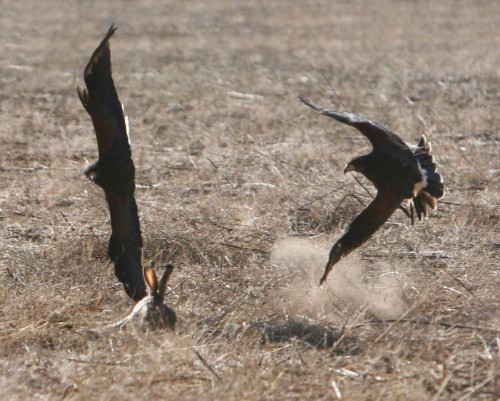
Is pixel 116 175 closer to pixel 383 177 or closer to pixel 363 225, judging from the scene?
pixel 363 225

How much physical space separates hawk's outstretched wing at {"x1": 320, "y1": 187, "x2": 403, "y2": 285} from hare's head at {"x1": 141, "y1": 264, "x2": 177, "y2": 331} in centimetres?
87

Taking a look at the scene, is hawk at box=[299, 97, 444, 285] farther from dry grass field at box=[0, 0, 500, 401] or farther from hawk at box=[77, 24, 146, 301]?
hawk at box=[77, 24, 146, 301]

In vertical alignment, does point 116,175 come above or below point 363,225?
above

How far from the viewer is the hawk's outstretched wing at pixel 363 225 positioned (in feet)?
18.6

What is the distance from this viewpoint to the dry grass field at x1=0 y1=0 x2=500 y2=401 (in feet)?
15.3

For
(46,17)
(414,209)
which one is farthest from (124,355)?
(46,17)

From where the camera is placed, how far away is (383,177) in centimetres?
591

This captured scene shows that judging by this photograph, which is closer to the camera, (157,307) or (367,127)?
(157,307)

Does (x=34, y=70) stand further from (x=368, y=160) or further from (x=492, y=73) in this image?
(x=368, y=160)

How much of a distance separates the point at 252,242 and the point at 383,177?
1.07 meters

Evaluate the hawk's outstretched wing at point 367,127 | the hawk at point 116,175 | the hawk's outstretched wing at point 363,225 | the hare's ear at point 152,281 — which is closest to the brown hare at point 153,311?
the hare's ear at point 152,281

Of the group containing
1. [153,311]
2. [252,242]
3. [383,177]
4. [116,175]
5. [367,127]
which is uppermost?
[367,127]

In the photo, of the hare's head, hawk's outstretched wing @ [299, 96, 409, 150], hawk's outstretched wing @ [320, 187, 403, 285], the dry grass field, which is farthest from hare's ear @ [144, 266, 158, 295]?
hawk's outstretched wing @ [299, 96, 409, 150]

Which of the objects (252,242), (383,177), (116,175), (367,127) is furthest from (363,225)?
(116,175)
